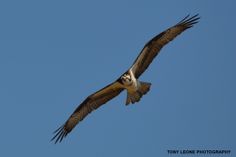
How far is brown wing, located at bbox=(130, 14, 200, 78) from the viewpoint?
13727mm

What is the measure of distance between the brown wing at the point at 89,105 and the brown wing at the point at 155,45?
81cm

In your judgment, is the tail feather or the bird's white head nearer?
the bird's white head

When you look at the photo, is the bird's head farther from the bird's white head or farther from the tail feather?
the tail feather

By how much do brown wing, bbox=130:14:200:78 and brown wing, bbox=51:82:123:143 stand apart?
2.67 feet

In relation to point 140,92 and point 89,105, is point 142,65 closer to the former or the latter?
point 140,92

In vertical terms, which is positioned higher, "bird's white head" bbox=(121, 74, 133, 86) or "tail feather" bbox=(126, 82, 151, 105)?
"bird's white head" bbox=(121, 74, 133, 86)

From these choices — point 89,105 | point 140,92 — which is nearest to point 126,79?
point 140,92

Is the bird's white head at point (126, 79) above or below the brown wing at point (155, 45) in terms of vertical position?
below

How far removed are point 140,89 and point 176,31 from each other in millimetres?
1987

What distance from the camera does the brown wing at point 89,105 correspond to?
572 inches

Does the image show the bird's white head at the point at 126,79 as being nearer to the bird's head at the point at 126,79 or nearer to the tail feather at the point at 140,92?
the bird's head at the point at 126,79

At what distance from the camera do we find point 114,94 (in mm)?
14695

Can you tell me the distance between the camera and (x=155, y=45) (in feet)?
45.2

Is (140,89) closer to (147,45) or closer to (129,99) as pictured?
(129,99)
